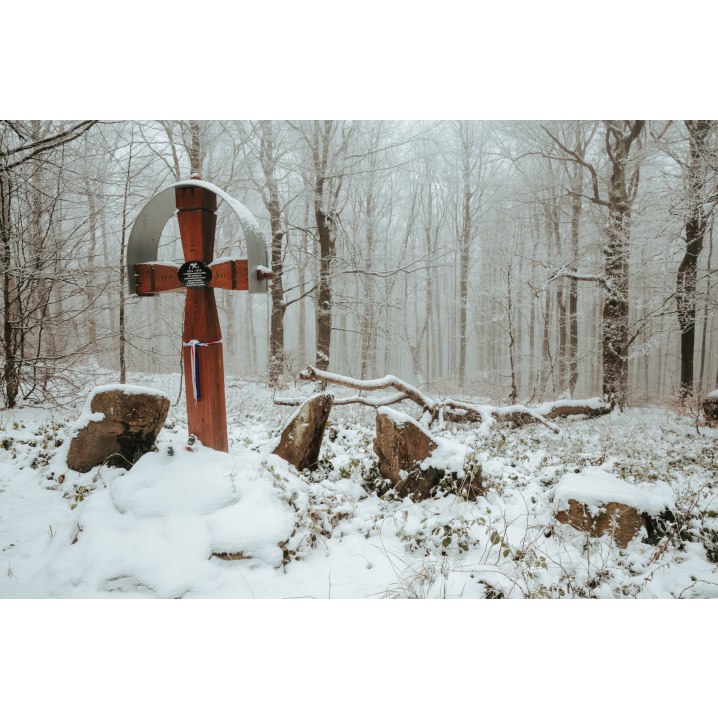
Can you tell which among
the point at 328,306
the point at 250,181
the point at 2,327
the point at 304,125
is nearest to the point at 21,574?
the point at 2,327

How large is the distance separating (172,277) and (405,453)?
2.40 meters

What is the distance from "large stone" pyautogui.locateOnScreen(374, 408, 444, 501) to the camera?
2.99 meters

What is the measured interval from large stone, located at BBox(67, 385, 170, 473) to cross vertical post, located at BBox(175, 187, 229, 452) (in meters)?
0.40

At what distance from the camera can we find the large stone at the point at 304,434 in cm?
327

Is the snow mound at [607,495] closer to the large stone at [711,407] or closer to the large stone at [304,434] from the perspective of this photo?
the large stone at [304,434]

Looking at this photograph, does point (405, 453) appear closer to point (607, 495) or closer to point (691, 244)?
point (607, 495)

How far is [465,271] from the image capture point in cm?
1071

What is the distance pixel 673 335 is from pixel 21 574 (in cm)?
801

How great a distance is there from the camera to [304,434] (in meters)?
3.28

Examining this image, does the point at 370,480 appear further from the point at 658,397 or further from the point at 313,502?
the point at 658,397

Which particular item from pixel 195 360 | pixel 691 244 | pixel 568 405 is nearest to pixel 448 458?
pixel 195 360

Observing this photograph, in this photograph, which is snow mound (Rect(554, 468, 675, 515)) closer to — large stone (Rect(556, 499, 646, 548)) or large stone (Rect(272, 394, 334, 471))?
large stone (Rect(556, 499, 646, 548))

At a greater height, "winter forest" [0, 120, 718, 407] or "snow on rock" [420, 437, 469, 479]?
"winter forest" [0, 120, 718, 407]

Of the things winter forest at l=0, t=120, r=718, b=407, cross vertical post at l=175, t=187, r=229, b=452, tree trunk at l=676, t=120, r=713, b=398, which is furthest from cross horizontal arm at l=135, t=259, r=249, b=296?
tree trunk at l=676, t=120, r=713, b=398
